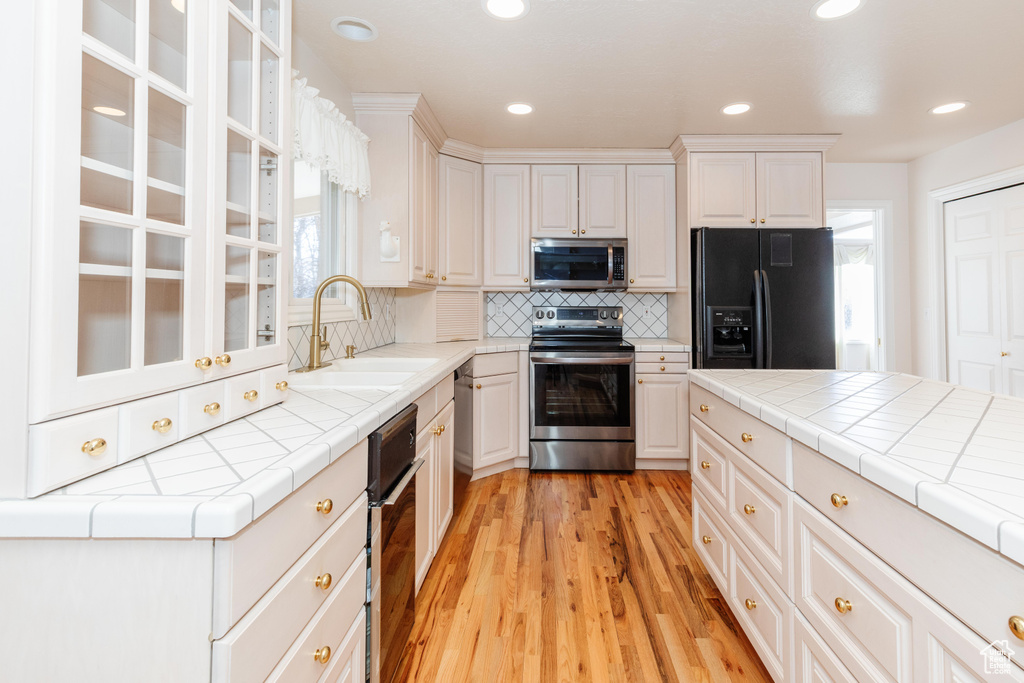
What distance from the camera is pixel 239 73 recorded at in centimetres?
111

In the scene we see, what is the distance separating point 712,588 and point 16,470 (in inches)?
81.5

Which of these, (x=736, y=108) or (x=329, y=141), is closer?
(x=329, y=141)

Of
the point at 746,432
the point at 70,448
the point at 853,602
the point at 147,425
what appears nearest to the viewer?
the point at 70,448

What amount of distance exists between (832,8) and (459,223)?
87.9 inches

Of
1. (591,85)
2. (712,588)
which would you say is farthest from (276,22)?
(712,588)

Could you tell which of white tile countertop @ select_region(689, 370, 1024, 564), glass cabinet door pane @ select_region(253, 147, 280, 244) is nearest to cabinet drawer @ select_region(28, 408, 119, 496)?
glass cabinet door pane @ select_region(253, 147, 280, 244)

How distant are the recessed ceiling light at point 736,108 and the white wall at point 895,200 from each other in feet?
4.97

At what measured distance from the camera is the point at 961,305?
3529 millimetres

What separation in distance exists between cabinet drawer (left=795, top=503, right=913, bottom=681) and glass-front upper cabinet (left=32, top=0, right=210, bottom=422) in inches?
52.6

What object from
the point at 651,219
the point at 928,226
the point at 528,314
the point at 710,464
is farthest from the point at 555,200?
the point at 928,226

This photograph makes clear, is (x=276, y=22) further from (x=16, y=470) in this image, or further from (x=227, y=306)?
(x=16, y=470)

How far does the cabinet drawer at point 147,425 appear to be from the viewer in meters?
0.82

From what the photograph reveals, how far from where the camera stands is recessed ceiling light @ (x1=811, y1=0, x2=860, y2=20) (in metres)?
1.85

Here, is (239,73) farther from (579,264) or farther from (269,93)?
(579,264)
